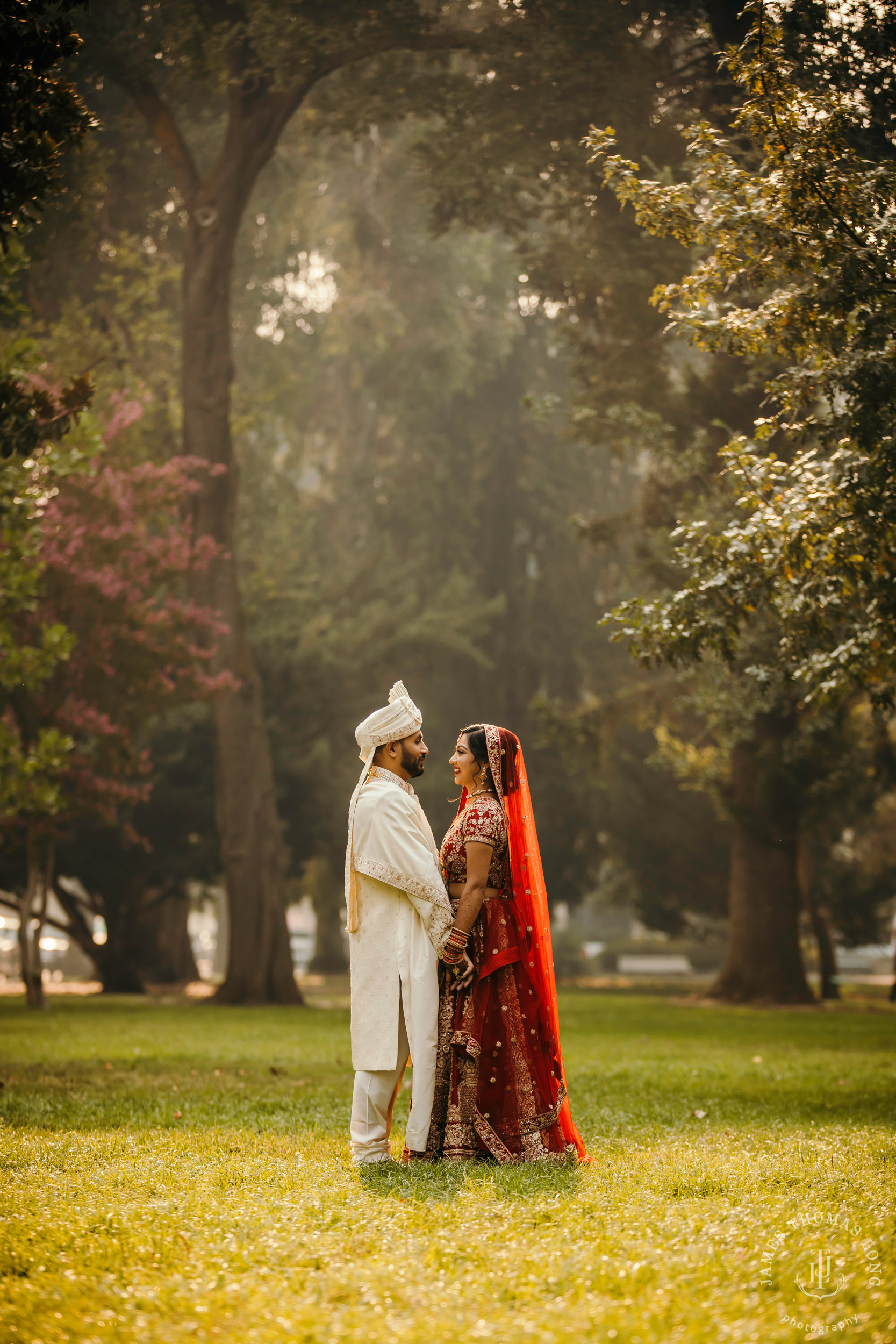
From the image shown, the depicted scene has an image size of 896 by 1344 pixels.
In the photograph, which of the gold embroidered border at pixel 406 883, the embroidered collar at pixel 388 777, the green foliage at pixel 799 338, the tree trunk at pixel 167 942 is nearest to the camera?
the gold embroidered border at pixel 406 883

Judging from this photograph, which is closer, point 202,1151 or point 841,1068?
point 202,1151

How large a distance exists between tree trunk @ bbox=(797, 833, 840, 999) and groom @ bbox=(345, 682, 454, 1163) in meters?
19.7

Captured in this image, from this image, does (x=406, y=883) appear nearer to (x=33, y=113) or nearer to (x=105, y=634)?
(x=33, y=113)

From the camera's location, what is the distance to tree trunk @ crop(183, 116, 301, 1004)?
62.8ft

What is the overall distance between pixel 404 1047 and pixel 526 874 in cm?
102

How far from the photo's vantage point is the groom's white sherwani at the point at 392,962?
18.1ft

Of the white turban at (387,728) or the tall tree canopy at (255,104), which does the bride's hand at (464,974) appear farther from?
the tall tree canopy at (255,104)

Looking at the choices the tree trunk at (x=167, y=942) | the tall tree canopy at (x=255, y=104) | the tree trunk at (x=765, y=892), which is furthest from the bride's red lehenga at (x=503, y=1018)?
the tree trunk at (x=167, y=942)

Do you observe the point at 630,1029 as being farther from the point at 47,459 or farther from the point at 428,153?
the point at 428,153

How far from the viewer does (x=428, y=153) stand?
1723 cm

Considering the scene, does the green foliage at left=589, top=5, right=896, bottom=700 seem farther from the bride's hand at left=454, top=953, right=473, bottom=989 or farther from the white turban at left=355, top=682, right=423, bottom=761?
the bride's hand at left=454, top=953, right=473, bottom=989

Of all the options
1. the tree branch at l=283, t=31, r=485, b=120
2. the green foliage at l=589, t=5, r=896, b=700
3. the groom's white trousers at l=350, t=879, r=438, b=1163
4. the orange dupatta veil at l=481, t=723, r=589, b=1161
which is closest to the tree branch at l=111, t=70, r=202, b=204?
the tree branch at l=283, t=31, r=485, b=120

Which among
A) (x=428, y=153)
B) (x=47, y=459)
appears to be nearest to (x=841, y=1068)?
(x=47, y=459)

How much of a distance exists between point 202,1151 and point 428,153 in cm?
1508
